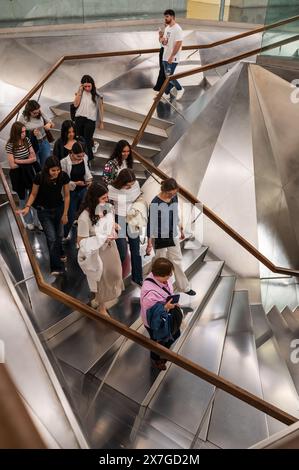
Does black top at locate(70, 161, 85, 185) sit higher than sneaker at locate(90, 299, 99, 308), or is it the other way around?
black top at locate(70, 161, 85, 185)

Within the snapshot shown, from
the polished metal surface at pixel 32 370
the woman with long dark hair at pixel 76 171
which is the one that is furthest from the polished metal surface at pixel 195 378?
the woman with long dark hair at pixel 76 171

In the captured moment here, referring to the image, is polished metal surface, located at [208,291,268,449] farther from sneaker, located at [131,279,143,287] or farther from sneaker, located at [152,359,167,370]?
sneaker, located at [131,279,143,287]

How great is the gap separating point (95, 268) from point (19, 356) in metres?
1.35

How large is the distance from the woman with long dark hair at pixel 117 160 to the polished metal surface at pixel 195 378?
2109 millimetres

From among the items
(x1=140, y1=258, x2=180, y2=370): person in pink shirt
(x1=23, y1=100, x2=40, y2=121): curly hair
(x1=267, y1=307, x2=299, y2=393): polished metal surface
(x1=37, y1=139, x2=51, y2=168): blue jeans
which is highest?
(x1=23, y1=100, x2=40, y2=121): curly hair

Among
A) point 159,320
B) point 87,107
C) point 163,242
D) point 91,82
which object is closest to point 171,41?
point 91,82

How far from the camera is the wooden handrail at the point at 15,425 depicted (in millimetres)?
1863

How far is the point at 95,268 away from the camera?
452cm

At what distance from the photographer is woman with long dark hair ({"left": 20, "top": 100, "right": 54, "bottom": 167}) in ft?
19.5

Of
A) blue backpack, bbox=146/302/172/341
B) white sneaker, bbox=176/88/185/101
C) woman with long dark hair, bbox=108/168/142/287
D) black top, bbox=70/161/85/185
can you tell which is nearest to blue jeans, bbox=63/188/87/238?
black top, bbox=70/161/85/185

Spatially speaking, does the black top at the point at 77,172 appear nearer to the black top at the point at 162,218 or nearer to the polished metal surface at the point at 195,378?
the black top at the point at 162,218

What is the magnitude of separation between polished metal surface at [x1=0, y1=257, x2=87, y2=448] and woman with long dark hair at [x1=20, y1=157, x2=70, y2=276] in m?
0.91

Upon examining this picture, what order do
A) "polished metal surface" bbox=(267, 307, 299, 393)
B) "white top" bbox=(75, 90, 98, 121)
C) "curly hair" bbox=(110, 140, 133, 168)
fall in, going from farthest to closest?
1. "polished metal surface" bbox=(267, 307, 299, 393)
2. "white top" bbox=(75, 90, 98, 121)
3. "curly hair" bbox=(110, 140, 133, 168)
